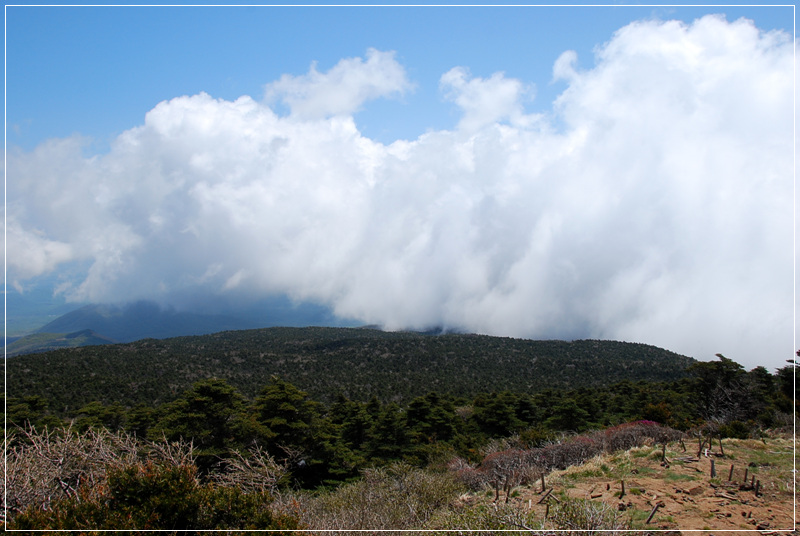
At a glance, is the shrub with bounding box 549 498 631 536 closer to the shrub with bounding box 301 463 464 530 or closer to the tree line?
the shrub with bounding box 301 463 464 530

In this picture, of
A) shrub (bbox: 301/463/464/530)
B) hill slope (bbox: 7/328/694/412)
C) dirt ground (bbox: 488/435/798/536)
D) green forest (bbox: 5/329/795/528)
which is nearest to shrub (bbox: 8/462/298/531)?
green forest (bbox: 5/329/795/528)

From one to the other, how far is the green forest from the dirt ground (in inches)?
115

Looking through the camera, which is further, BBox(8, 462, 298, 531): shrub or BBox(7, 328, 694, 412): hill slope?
BBox(7, 328, 694, 412): hill slope

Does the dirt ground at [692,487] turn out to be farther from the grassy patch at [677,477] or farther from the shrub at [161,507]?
the shrub at [161,507]

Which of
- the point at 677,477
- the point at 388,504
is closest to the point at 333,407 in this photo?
the point at 388,504

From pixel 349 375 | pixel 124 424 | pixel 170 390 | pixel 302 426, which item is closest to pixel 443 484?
pixel 302 426

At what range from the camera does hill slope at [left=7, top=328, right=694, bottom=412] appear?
151ft

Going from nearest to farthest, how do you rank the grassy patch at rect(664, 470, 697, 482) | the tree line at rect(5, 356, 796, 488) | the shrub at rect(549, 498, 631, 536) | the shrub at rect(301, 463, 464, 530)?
the shrub at rect(549, 498, 631, 536) → the shrub at rect(301, 463, 464, 530) → the grassy patch at rect(664, 470, 697, 482) → the tree line at rect(5, 356, 796, 488)

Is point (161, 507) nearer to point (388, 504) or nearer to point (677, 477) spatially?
point (388, 504)

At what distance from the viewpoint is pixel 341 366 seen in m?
68.2

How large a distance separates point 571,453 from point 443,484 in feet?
19.4

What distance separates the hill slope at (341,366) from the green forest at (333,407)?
356 millimetres

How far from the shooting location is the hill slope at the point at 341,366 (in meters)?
45.9

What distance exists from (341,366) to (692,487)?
202 feet
